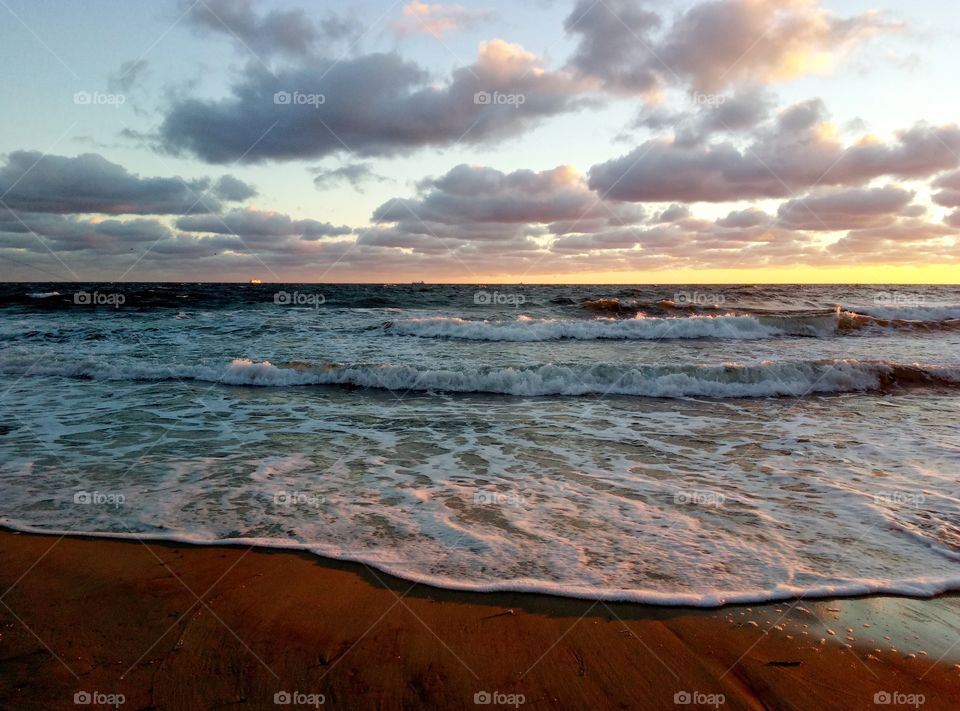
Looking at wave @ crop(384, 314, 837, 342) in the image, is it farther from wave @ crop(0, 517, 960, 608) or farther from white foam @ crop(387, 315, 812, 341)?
wave @ crop(0, 517, 960, 608)

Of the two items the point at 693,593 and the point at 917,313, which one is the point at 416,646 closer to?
the point at 693,593

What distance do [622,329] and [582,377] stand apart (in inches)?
420

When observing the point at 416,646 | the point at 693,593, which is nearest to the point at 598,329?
the point at 693,593

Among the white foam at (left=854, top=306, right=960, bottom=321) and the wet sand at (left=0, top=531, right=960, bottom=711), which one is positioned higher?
the white foam at (left=854, top=306, right=960, bottom=321)

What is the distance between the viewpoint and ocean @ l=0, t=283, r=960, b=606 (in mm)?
4070

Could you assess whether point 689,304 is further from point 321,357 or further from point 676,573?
point 676,573

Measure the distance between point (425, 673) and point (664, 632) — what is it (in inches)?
53.9

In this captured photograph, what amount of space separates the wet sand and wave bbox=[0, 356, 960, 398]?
8.16 m

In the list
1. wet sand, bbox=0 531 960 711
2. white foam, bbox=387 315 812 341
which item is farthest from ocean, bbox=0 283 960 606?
white foam, bbox=387 315 812 341

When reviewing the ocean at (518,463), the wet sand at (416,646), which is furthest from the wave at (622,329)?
the wet sand at (416,646)

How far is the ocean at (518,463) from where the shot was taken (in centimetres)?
407

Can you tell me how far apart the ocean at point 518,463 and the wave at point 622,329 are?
16.2ft

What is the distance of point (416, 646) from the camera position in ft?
9.92

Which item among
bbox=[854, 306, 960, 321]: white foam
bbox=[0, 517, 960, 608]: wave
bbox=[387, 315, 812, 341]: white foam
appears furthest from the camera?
bbox=[854, 306, 960, 321]: white foam
